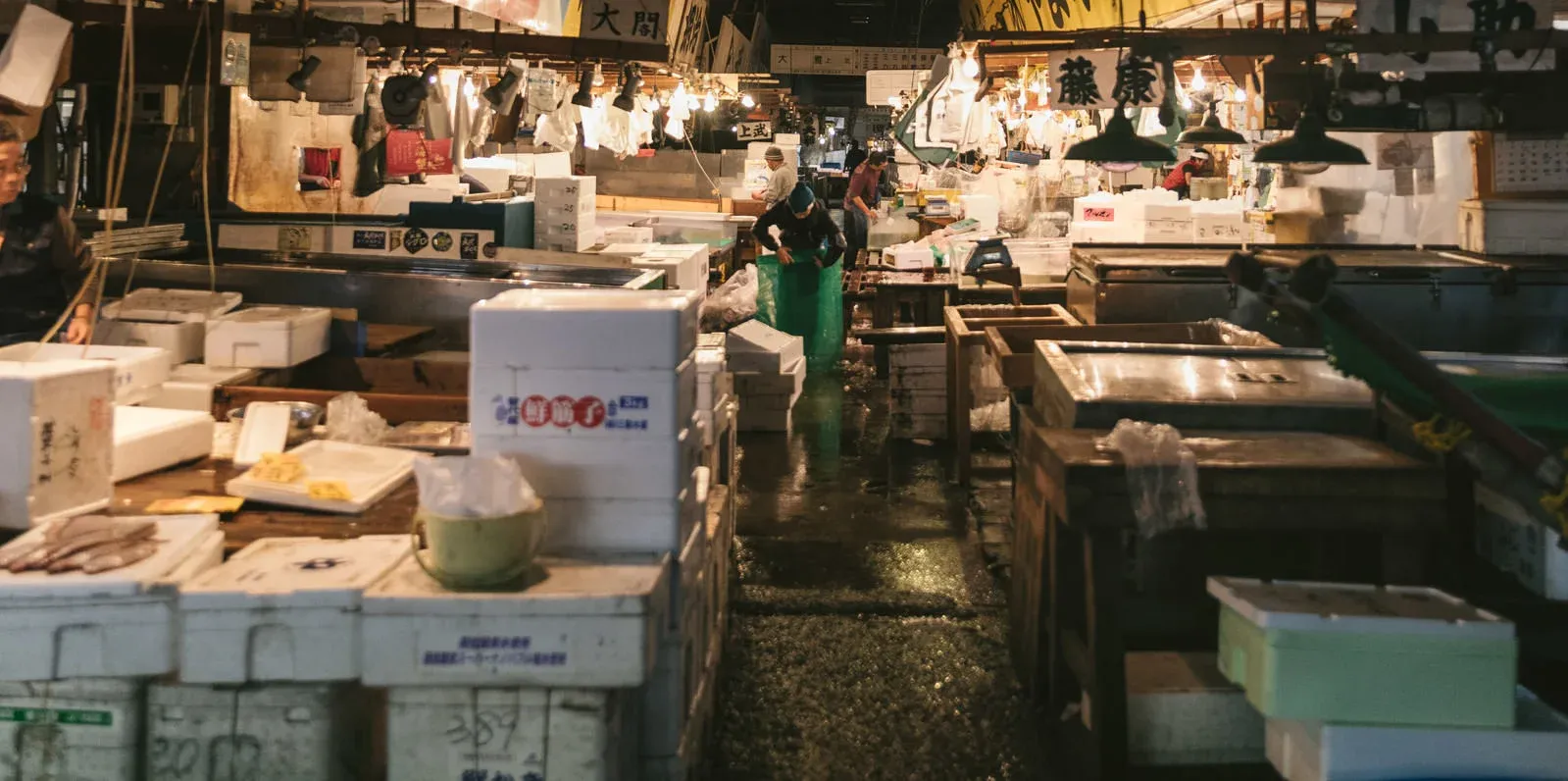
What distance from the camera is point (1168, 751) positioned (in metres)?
4.32

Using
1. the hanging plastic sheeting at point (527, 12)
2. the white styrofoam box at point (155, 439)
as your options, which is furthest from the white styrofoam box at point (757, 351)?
the white styrofoam box at point (155, 439)

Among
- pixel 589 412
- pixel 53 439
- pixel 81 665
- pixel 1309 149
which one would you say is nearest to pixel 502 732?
pixel 589 412

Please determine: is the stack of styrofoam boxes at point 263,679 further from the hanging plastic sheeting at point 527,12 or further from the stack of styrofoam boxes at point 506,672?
the hanging plastic sheeting at point 527,12

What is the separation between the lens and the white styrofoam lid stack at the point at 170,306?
22.7ft

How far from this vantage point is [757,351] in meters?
10.8

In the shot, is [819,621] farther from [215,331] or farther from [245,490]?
[215,331]

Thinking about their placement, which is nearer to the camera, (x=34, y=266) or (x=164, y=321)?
(x=34, y=266)

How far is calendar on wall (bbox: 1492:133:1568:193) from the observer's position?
8.41 meters

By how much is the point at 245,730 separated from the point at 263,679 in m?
0.18

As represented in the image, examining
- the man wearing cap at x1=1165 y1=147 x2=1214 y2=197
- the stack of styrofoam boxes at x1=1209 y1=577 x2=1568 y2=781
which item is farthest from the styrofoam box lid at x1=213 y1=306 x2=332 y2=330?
the man wearing cap at x1=1165 y1=147 x2=1214 y2=197

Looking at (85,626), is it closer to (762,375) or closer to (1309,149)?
(1309,149)

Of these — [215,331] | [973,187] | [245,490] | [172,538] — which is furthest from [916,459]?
[973,187]

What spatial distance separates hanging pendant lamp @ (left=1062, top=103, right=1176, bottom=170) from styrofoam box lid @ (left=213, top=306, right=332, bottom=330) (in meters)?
4.56

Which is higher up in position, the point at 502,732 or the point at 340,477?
the point at 340,477
